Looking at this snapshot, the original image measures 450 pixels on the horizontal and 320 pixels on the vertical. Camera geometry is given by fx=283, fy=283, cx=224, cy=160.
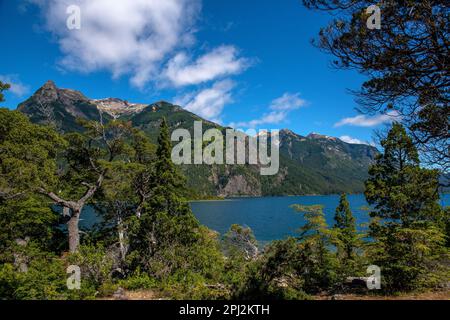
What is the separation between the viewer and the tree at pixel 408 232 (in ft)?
33.1

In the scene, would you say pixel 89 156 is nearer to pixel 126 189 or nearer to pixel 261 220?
pixel 126 189

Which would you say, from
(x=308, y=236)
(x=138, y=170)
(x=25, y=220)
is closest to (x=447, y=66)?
(x=308, y=236)

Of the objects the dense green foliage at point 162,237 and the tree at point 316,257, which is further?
the tree at point 316,257

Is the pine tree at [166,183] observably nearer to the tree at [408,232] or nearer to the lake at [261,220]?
the lake at [261,220]

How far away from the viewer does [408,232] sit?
1032 cm

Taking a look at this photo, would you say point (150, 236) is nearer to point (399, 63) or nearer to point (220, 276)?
point (220, 276)

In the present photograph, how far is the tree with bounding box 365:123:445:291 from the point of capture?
1009cm

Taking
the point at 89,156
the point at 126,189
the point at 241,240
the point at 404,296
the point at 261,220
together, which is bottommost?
the point at 261,220

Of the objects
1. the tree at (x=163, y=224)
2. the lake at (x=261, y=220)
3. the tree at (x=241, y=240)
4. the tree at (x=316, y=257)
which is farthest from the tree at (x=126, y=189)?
the tree at (x=316, y=257)

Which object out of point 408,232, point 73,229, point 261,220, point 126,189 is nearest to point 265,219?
point 261,220

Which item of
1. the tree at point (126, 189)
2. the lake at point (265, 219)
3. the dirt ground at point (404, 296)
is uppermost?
the tree at point (126, 189)

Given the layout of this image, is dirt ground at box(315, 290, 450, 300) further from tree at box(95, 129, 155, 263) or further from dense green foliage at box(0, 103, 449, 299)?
tree at box(95, 129, 155, 263)
